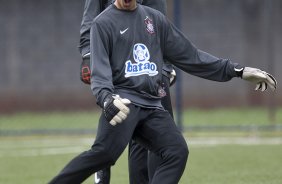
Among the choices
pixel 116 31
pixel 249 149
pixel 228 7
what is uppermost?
pixel 116 31

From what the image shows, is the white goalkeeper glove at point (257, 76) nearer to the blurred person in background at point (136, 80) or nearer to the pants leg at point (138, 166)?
Answer: the blurred person in background at point (136, 80)

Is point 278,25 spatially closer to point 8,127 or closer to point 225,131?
point 225,131

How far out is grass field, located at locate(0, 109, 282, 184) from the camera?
8.71 m

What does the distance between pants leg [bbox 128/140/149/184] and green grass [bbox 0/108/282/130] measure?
8277 mm

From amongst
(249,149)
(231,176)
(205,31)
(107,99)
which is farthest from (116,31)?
(205,31)

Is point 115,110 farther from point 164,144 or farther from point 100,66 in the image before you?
point 164,144

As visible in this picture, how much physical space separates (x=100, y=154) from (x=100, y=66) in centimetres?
59

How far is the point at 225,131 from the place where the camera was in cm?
1412

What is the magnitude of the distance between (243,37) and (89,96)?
3.13 metres

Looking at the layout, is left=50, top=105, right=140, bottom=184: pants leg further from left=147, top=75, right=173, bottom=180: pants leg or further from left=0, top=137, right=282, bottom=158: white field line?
left=0, top=137, right=282, bottom=158: white field line

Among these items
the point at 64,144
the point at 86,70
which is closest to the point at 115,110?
the point at 86,70

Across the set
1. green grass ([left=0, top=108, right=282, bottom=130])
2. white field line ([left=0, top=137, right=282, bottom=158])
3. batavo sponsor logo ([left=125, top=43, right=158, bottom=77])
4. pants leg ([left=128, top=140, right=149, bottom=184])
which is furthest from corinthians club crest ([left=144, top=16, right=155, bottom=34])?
green grass ([left=0, top=108, right=282, bottom=130])

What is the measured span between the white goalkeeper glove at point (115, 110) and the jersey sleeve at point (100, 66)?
0.07 meters

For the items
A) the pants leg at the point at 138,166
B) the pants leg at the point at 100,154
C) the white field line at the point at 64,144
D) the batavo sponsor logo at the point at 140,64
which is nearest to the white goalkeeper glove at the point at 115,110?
the pants leg at the point at 100,154
